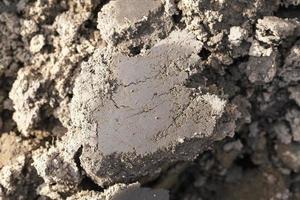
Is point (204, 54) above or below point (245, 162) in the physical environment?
above

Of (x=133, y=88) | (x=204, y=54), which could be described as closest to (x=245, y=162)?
(x=204, y=54)

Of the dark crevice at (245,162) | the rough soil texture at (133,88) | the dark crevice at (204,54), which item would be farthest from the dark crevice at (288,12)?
the dark crevice at (245,162)

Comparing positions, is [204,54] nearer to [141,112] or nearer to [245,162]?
[141,112]

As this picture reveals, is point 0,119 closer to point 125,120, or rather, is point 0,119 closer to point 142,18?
point 125,120

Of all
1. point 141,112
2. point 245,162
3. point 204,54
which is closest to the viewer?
point 141,112

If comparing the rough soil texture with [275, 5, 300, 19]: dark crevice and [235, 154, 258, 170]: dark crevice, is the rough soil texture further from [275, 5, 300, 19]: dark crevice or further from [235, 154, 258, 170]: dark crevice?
[235, 154, 258, 170]: dark crevice

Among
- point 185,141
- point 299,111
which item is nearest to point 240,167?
point 299,111

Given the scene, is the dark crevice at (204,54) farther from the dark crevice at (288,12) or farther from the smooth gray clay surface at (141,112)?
the dark crevice at (288,12)

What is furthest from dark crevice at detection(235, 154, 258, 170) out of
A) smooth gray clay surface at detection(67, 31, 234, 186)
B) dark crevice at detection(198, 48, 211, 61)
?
dark crevice at detection(198, 48, 211, 61)
